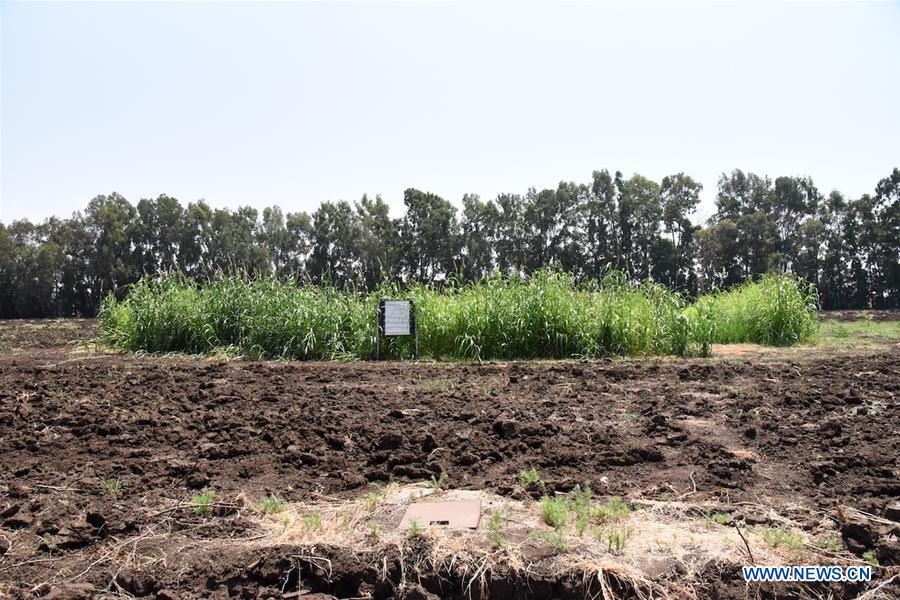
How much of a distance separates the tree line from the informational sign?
23.9 metres

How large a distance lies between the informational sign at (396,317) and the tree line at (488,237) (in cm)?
2387

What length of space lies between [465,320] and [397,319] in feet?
3.98

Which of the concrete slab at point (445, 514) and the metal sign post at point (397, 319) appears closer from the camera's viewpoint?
the concrete slab at point (445, 514)

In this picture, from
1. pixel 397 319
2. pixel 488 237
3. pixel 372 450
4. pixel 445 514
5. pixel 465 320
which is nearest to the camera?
pixel 445 514

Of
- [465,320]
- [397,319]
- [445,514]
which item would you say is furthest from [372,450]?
[465,320]

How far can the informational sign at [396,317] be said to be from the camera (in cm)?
1041

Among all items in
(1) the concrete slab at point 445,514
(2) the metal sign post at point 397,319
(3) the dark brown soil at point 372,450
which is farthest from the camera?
(2) the metal sign post at point 397,319

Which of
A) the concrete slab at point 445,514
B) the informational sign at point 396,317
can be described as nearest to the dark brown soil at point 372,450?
the concrete slab at point 445,514

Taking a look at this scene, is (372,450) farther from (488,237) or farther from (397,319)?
(488,237)

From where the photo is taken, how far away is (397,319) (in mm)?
10453

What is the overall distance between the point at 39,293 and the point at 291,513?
3726 cm

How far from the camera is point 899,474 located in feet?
12.7

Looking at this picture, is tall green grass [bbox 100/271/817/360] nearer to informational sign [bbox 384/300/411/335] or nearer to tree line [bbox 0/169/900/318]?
informational sign [bbox 384/300/411/335]

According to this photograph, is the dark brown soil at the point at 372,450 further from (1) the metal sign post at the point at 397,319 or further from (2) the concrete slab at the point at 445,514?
(1) the metal sign post at the point at 397,319
